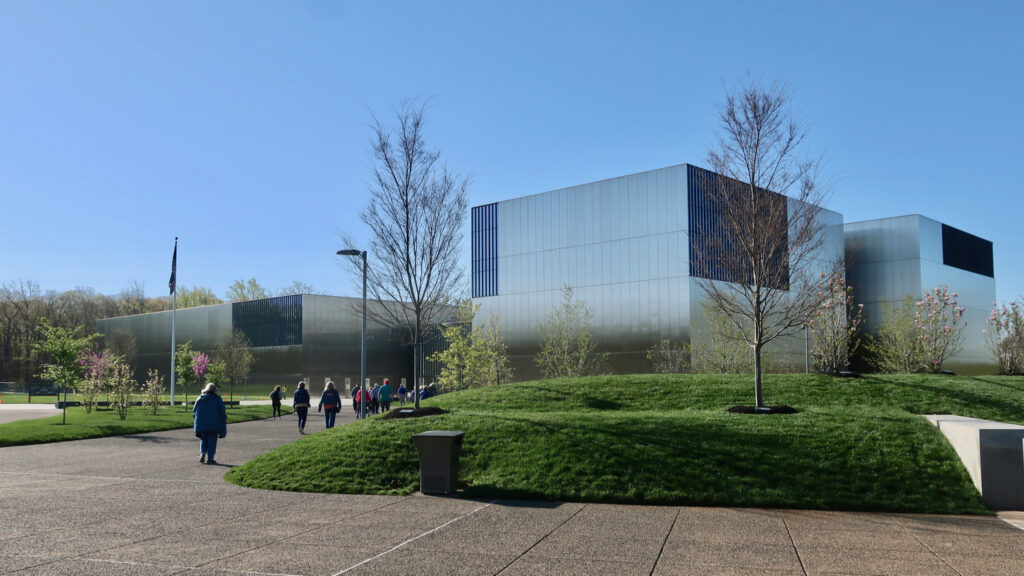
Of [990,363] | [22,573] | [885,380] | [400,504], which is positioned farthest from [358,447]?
[990,363]

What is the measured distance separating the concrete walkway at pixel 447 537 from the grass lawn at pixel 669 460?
57cm

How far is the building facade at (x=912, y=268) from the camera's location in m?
43.3

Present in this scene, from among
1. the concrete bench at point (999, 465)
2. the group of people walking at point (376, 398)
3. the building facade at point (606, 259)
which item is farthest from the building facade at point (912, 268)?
the concrete bench at point (999, 465)

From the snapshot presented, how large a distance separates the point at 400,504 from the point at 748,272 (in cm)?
1102

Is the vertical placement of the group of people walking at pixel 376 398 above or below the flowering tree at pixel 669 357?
below

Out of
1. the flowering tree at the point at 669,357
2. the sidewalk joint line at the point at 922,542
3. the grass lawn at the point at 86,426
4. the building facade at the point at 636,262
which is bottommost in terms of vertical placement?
the grass lawn at the point at 86,426

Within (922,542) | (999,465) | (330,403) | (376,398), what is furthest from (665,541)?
(376,398)

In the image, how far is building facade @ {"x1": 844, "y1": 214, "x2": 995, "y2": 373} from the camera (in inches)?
1705

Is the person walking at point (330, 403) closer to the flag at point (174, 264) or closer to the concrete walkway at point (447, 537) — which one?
the concrete walkway at point (447, 537)

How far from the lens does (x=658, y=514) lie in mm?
9219

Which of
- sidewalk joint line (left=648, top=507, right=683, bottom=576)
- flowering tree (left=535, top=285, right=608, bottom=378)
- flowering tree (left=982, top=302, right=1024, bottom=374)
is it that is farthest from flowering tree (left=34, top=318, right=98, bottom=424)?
flowering tree (left=982, top=302, right=1024, bottom=374)

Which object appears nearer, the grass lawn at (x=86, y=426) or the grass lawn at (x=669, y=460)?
the grass lawn at (x=669, y=460)

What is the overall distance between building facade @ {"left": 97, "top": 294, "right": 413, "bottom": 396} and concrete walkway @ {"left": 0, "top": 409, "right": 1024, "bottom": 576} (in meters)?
49.5

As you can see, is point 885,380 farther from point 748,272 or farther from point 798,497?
point 798,497
